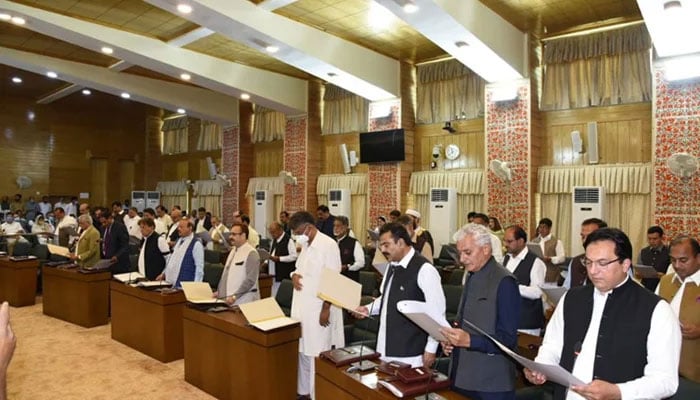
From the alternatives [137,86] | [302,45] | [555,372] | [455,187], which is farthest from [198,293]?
[137,86]

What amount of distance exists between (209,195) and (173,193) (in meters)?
2.35

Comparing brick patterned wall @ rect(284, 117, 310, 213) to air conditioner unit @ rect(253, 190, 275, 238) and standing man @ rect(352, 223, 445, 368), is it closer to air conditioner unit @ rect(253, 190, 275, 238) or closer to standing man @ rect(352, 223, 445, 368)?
air conditioner unit @ rect(253, 190, 275, 238)

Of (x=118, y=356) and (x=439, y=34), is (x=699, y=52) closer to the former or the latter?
(x=439, y=34)

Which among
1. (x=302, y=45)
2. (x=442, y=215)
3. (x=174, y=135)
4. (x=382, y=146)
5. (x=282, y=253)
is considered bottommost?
(x=282, y=253)

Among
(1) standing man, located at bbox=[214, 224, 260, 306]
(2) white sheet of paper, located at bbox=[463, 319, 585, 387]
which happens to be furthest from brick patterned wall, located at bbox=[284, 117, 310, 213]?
(2) white sheet of paper, located at bbox=[463, 319, 585, 387]

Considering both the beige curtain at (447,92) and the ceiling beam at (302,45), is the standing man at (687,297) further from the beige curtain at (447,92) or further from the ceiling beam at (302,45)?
the beige curtain at (447,92)

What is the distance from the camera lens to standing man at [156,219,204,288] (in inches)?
207

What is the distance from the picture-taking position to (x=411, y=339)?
112 inches

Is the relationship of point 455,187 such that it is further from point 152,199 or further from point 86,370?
point 152,199

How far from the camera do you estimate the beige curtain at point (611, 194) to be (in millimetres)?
8031

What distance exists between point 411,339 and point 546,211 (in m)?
6.96

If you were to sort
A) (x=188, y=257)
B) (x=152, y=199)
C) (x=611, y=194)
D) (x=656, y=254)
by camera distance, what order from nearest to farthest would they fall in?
(x=188, y=257) < (x=656, y=254) < (x=611, y=194) < (x=152, y=199)

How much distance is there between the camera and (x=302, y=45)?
8.17 meters

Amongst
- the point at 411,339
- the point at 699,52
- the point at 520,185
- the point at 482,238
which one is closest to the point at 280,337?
the point at 411,339
